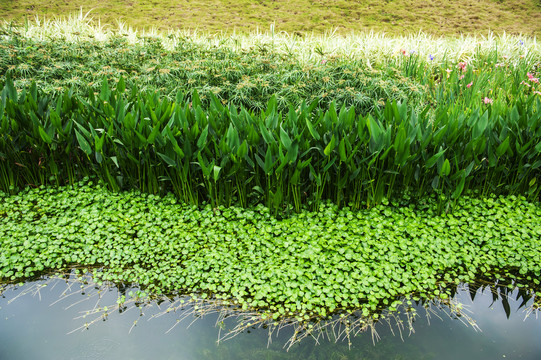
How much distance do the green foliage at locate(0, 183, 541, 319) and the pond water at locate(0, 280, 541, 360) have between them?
197mm

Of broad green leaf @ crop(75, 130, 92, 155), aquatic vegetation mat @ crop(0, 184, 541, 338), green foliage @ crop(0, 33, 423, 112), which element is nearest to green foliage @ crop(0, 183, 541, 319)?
aquatic vegetation mat @ crop(0, 184, 541, 338)

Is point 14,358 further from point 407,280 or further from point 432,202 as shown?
point 432,202

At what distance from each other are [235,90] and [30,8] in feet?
29.8

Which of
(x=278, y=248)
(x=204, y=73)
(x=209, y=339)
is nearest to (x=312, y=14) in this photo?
(x=204, y=73)

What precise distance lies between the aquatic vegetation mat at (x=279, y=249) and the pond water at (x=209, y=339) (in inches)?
6.9

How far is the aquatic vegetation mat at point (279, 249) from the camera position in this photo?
2.52m

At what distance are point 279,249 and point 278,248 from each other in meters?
0.01

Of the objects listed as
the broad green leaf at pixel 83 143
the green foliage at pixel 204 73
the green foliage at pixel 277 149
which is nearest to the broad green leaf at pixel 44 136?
the green foliage at pixel 277 149

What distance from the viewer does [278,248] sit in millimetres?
2848

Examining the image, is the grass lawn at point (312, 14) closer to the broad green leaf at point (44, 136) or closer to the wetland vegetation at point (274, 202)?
the wetland vegetation at point (274, 202)

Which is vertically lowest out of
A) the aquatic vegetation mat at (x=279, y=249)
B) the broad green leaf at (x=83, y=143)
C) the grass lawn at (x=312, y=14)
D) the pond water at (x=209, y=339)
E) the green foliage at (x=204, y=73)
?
the pond water at (x=209, y=339)

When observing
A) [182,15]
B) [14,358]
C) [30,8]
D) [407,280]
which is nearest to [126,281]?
[14,358]

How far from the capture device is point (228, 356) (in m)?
2.20

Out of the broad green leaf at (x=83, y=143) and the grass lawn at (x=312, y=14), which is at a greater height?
the grass lawn at (x=312, y=14)
